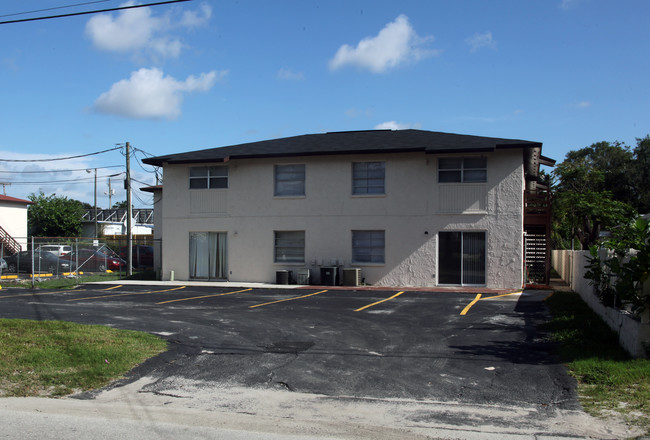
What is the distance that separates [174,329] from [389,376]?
550cm

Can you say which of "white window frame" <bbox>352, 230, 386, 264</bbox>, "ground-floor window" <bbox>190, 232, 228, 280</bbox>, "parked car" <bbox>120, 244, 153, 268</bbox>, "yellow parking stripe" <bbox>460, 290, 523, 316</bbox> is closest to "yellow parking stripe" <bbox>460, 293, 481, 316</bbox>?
"yellow parking stripe" <bbox>460, 290, 523, 316</bbox>

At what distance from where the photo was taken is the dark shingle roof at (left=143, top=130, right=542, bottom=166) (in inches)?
855

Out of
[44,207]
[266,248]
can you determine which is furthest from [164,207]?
[44,207]

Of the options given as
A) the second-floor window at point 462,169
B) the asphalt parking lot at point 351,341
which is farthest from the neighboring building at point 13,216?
the second-floor window at point 462,169

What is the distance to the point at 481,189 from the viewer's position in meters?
22.0

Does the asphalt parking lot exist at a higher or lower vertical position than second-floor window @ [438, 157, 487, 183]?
lower

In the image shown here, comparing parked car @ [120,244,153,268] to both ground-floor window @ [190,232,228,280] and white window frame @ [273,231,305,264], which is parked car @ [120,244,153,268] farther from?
white window frame @ [273,231,305,264]

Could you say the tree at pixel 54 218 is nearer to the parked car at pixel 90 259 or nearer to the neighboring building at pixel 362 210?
the parked car at pixel 90 259

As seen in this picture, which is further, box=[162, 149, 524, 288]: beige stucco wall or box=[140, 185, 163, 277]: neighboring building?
box=[140, 185, 163, 277]: neighboring building

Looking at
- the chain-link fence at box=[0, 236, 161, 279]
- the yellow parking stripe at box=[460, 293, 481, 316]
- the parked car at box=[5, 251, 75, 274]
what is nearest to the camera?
the yellow parking stripe at box=[460, 293, 481, 316]

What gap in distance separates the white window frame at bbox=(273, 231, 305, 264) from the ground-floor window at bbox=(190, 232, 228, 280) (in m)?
2.42

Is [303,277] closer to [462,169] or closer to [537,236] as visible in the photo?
[462,169]

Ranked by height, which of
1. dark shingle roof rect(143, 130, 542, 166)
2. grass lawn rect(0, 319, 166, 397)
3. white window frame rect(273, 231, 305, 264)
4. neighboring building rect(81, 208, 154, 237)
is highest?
dark shingle roof rect(143, 130, 542, 166)

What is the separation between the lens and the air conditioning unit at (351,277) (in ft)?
74.7
